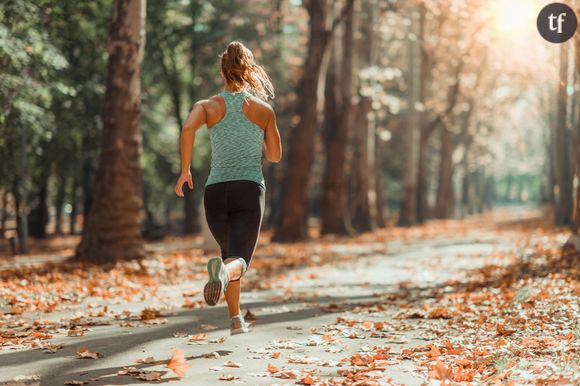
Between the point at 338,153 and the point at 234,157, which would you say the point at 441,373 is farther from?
the point at 338,153

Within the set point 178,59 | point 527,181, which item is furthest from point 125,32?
point 527,181

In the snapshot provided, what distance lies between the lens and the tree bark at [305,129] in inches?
858

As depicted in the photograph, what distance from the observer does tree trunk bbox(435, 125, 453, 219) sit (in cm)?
4229

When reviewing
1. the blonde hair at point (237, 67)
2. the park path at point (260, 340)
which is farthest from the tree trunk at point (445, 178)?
the blonde hair at point (237, 67)

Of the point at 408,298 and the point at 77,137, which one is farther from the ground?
the point at 77,137

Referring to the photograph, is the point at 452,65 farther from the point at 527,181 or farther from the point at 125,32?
the point at 527,181

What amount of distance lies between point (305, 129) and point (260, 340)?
15650 mm

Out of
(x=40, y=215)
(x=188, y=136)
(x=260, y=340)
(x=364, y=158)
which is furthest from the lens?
(x=40, y=215)

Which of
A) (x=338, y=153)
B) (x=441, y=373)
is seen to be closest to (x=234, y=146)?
(x=441, y=373)

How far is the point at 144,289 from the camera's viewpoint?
11047 mm

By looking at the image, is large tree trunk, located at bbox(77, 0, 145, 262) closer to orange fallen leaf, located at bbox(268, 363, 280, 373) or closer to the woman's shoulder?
the woman's shoulder

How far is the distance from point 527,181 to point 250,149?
439 ft

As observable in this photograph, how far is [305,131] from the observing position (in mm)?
21938

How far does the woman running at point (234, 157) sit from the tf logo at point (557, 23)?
14.9 feet
